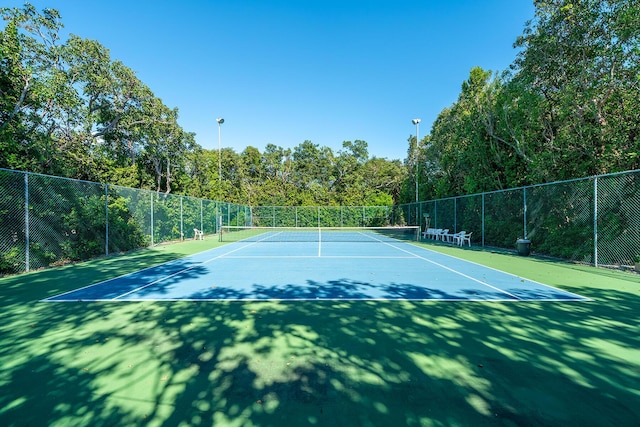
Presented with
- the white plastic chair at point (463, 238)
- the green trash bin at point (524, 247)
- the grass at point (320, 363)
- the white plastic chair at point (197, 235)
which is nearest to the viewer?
the grass at point (320, 363)

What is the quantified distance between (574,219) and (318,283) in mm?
8901

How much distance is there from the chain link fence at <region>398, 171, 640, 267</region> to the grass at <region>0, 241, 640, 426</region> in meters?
4.51

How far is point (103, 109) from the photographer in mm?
18203

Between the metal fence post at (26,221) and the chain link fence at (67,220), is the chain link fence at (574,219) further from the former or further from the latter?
the chain link fence at (67,220)

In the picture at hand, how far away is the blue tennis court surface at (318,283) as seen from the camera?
554 cm

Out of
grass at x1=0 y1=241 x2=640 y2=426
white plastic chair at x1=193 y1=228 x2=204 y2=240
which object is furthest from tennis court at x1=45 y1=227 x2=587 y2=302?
white plastic chair at x1=193 y1=228 x2=204 y2=240

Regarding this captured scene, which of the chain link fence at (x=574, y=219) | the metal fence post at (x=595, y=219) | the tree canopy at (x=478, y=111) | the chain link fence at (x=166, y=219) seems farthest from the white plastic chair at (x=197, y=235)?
the metal fence post at (x=595, y=219)

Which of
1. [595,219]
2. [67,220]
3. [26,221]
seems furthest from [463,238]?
[26,221]

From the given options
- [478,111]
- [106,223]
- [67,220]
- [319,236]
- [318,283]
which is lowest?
[319,236]

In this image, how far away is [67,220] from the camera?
9.27m

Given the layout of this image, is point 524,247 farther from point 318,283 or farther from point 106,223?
point 106,223

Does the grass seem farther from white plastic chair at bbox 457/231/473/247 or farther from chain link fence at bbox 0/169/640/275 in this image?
white plastic chair at bbox 457/231/473/247

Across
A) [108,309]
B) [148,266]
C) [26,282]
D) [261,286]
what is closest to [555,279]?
[261,286]

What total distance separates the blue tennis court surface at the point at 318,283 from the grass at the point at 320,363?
483 millimetres
